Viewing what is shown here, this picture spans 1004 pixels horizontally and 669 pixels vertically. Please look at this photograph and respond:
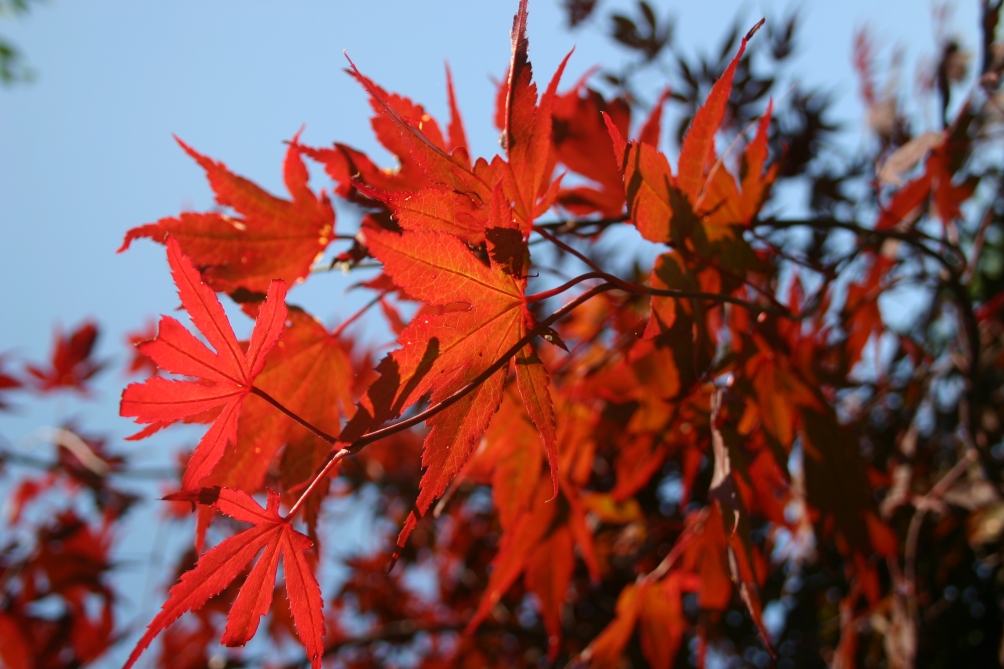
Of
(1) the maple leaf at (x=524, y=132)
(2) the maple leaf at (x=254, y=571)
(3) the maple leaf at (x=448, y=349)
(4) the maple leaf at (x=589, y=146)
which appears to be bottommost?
(2) the maple leaf at (x=254, y=571)

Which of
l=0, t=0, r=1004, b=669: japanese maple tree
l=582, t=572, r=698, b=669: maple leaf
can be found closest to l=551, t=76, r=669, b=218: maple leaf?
l=0, t=0, r=1004, b=669: japanese maple tree

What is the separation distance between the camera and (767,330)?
776mm

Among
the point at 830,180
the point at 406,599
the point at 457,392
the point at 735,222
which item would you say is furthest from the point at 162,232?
the point at 406,599

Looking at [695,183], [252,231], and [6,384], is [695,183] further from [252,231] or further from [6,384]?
[6,384]

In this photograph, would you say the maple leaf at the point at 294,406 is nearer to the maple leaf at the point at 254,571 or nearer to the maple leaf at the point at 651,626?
the maple leaf at the point at 254,571

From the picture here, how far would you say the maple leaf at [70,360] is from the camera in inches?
81.4

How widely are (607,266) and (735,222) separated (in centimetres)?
146

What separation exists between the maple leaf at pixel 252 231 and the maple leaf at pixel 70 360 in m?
1.69

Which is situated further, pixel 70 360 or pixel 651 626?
pixel 70 360

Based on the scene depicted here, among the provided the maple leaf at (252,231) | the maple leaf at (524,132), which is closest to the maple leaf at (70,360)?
the maple leaf at (252,231)

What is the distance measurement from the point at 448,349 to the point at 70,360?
6.65 feet

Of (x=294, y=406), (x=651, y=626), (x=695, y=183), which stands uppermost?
(x=695, y=183)

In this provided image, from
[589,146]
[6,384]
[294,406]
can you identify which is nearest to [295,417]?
[294,406]

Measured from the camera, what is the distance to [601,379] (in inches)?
36.1
